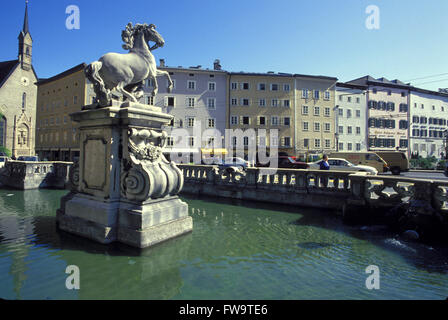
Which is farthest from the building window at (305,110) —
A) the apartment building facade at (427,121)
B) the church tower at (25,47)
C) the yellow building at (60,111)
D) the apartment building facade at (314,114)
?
the church tower at (25,47)

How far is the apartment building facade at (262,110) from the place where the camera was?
4431 cm

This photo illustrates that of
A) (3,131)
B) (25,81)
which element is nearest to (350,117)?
(3,131)

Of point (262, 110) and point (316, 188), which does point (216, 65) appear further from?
point (316, 188)

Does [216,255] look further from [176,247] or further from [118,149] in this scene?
[118,149]

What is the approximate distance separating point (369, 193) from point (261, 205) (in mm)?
3606

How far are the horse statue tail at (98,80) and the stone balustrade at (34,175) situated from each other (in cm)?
990

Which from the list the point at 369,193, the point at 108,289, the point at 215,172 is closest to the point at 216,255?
the point at 108,289

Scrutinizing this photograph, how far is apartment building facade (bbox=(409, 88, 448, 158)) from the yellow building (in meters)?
60.1

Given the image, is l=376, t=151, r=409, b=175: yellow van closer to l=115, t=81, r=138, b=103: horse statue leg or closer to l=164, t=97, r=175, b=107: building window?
l=115, t=81, r=138, b=103: horse statue leg

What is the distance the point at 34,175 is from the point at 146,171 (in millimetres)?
11136

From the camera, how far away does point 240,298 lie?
3326 mm

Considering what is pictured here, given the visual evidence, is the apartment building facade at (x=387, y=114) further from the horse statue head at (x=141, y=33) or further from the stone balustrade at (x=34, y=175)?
the horse statue head at (x=141, y=33)

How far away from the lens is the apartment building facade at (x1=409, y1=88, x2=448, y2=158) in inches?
2067

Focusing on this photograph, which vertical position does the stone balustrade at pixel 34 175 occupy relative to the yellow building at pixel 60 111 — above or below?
below
